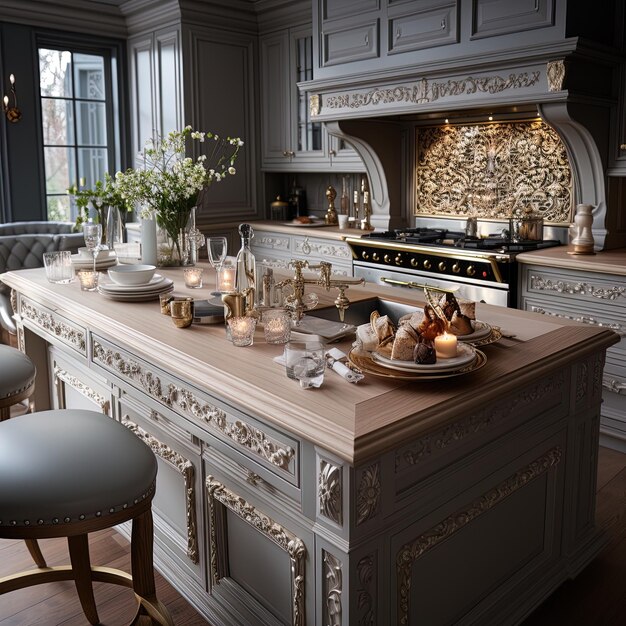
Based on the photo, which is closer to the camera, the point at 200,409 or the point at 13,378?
the point at 200,409

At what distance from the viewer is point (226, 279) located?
104 inches

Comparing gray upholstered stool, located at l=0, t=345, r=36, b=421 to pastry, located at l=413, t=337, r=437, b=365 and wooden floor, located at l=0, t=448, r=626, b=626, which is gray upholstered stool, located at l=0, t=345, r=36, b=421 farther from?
pastry, located at l=413, t=337, r=437, b=365

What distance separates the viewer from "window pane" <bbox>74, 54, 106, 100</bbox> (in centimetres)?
596

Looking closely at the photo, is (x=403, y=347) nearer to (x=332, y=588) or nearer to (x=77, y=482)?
(x=332, y=588)

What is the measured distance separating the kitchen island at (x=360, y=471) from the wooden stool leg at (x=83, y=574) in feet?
0.84

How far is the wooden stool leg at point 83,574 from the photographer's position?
2.18m

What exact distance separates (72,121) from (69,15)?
854mm

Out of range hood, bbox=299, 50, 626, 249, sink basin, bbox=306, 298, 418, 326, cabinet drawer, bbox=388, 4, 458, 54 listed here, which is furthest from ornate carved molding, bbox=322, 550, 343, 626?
cabinet drawer, bbox=388, 4, 458, 54

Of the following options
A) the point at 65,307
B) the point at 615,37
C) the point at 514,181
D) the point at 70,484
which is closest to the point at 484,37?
the point at 615,37

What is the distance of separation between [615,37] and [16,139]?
4.49 meters

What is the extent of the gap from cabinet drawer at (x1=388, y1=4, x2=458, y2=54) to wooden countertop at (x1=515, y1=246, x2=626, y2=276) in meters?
1.30

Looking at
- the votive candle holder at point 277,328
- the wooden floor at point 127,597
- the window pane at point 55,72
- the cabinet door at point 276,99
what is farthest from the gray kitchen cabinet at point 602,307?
the window pane at point 55,72

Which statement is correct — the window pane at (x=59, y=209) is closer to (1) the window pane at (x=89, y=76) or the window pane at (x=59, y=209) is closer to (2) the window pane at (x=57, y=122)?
(2) the window pane at (x=57, y=122)

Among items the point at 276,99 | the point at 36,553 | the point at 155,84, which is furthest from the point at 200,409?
the point at 155,84
